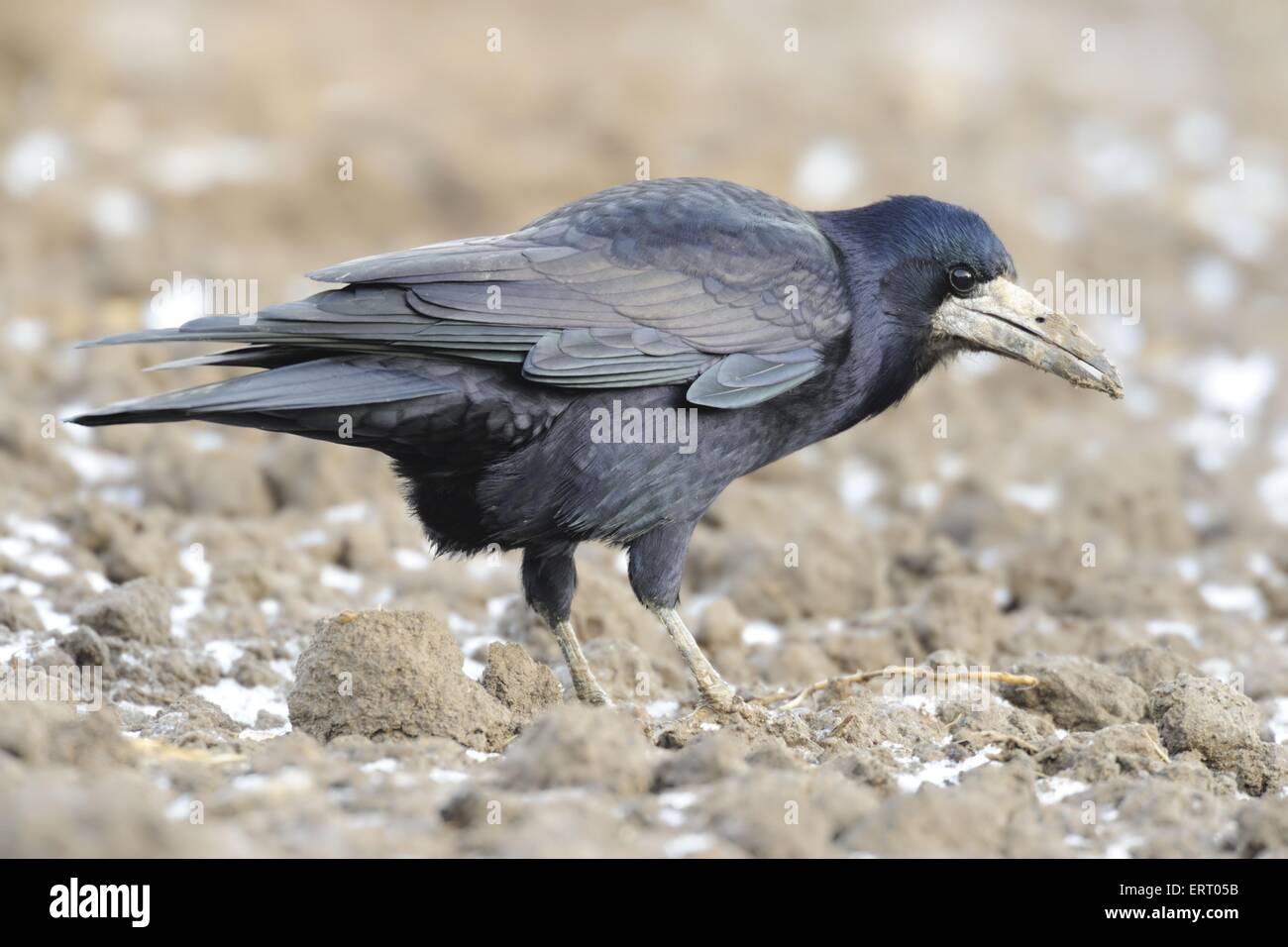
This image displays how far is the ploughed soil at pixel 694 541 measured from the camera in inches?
138

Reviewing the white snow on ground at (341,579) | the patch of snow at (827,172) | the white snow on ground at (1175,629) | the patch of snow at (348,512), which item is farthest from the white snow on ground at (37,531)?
the patch of snow at (827,172)

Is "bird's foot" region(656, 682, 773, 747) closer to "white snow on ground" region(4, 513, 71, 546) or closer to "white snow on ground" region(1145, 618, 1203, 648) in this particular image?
"white snow on ground" region(1145, 618, 1203, 648)

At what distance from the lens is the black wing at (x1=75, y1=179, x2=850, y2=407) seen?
4.60 m

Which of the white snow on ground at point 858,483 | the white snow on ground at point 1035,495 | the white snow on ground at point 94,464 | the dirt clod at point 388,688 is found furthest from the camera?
the white snow on ground at point 858,483

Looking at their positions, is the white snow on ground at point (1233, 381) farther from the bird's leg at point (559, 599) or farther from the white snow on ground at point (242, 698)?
the white snow on ground at point (242, 698)

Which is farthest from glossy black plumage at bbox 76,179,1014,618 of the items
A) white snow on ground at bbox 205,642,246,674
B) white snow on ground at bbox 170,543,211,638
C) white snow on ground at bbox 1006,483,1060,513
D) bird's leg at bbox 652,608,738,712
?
white snow on ground at bbox 1006,483,1060,513

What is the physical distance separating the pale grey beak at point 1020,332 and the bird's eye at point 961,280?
25 mm

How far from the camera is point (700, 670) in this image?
5035 mm

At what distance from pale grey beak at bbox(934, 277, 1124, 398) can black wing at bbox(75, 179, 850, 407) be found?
0.46m

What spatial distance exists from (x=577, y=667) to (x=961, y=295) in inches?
70.4

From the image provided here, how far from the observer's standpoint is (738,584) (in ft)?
22.1

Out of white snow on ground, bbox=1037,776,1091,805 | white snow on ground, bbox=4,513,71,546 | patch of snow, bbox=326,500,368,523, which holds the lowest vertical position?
white snow on ground, bbox=1037,776,1091,805
